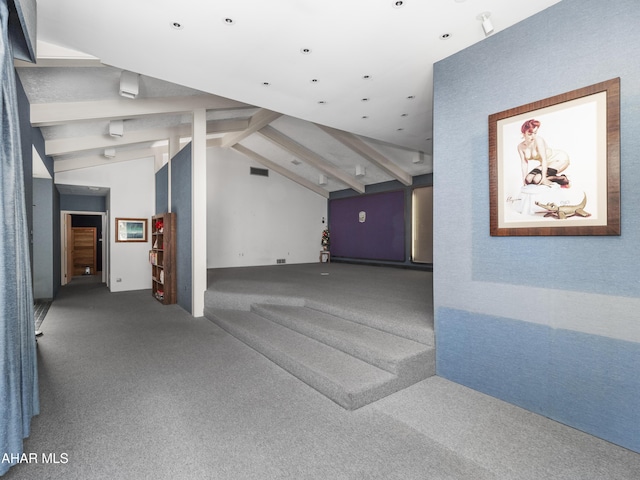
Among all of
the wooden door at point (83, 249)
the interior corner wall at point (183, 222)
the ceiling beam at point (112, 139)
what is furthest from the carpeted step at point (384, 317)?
the wooden door at point (83, 249)

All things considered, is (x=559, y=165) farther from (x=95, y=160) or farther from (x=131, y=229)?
(x=95, y=160)

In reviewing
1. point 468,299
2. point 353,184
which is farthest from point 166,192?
point 468,299

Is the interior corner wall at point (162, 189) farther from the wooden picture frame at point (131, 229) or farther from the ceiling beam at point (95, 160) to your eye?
the wooden picture frame at point (131, 229)

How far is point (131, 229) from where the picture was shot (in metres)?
8.60

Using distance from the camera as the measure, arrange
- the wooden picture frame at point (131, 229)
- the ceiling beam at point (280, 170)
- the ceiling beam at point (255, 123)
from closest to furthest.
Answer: the ceiling beam at point (255, 123)
the wooden picture frame at point (131, 229)
the ceiling beam at point (280, 170)

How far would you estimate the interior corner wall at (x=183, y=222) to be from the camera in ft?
19.4

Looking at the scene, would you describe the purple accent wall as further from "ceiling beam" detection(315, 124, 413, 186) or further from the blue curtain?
the blue curtain

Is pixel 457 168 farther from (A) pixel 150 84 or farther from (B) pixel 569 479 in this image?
(A) pixel 150 84

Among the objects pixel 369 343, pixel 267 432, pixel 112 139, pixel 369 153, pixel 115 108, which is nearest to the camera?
pixel 267 432

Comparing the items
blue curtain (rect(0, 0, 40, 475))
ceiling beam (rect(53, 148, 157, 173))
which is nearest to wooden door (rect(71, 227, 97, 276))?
ceiling beam (rect(53, 148, 157, 173))

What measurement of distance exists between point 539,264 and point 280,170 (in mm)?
9622

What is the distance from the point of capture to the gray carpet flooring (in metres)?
1.90

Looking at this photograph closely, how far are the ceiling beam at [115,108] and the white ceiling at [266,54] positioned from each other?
17 mm

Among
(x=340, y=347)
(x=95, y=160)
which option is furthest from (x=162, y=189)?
(x=340, y=347)
